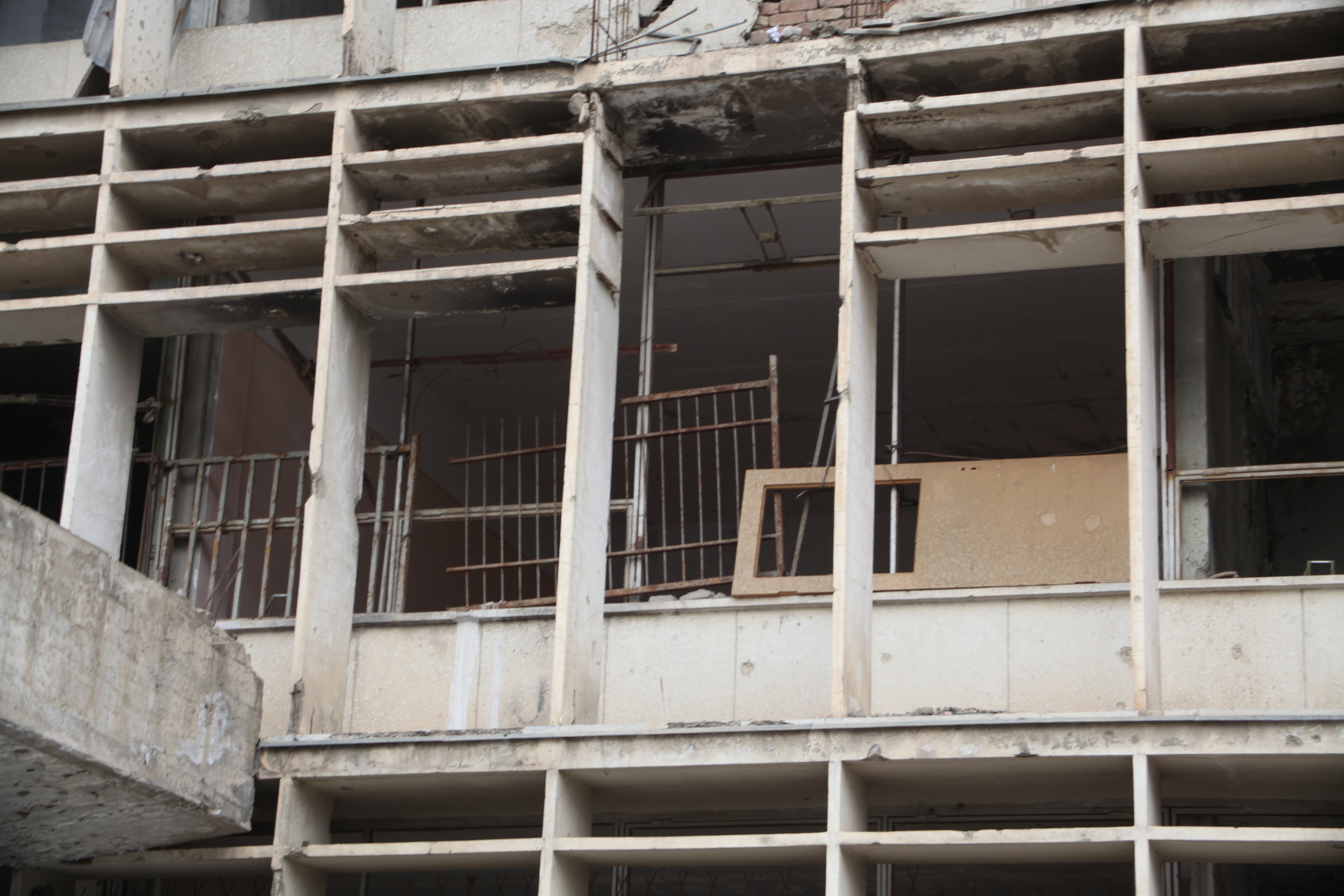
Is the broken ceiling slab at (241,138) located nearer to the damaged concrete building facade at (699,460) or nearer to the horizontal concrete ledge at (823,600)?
the damaged concrete building facade at (699,460)

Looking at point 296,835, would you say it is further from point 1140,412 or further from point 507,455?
point 1140,412

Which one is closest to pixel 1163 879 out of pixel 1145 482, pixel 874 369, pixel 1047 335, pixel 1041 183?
pixel 1145 482

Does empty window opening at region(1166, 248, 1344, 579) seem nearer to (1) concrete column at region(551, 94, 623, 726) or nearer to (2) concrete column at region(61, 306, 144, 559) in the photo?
(1) concrete column at region(551, 94, 623, 726)

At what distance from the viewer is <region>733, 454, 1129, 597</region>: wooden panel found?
8.24 meters

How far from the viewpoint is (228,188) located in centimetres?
877

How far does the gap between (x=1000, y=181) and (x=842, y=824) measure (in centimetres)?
311

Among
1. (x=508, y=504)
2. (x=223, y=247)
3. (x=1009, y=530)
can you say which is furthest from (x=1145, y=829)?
(x=508, y=504)

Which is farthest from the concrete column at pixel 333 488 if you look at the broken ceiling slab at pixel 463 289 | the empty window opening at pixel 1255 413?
the empty window opening at pixel 1255 413

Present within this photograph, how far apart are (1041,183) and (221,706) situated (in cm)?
442

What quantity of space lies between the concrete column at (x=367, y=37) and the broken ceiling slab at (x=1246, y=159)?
3979 mm

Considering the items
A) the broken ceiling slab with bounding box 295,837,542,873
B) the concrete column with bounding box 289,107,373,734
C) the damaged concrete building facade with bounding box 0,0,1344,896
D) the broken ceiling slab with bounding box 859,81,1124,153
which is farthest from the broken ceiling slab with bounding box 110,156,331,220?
the broken ceiling slab with bounding box 295,837,542,873

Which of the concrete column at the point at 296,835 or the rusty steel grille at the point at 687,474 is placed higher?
the rusty steel grille at the point at 687,474

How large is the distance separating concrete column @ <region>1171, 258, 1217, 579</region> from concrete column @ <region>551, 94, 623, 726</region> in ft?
9.30

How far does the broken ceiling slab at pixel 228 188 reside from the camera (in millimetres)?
8586
